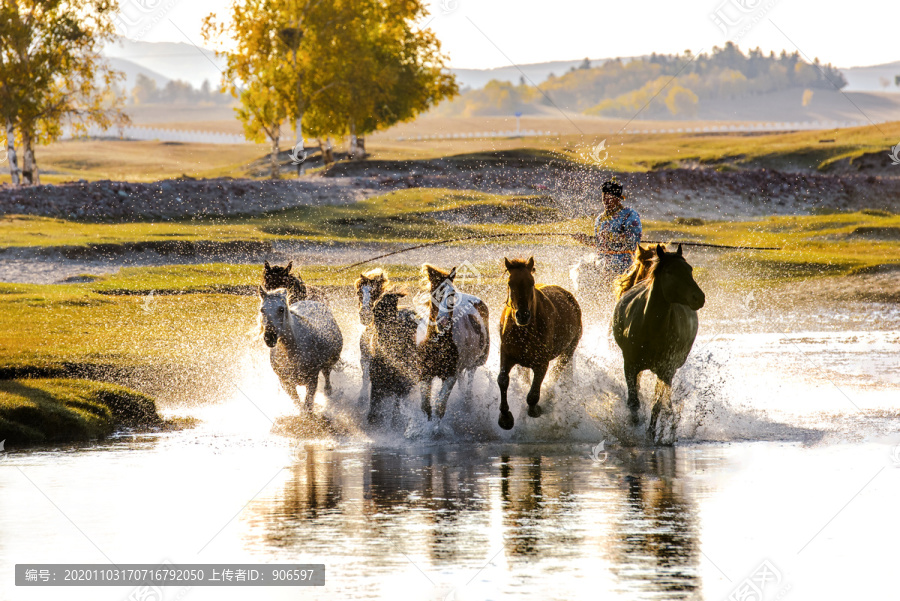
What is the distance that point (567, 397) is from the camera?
527 inches

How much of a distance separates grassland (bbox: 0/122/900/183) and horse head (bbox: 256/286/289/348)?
137 ft

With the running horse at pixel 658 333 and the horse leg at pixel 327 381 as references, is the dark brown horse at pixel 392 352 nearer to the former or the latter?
the horse leg at pixel 327 381

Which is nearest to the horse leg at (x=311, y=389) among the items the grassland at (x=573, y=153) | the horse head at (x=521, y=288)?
the horse head at (x=521, y=288)

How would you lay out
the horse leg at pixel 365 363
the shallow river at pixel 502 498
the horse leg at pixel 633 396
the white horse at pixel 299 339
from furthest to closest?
the horse leg at pixel 365 363 < the white horse at pixel 299 339 < the horse leg at pixel 633 396 < the shallow river at pixel 502 498

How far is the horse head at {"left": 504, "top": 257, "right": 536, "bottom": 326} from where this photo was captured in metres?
11.3

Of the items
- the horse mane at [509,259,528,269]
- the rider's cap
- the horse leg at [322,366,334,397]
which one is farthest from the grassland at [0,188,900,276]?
the horse mane at [509,259,528,269]

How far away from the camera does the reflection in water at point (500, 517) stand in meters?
7.56

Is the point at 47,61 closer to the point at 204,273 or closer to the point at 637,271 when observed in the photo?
the point at 204,273

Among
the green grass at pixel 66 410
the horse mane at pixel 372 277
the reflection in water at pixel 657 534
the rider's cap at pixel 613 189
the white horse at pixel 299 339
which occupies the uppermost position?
the rider's cap at pixel 613 189

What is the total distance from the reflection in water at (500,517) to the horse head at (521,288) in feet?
4.83

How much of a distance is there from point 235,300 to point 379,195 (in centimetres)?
2140

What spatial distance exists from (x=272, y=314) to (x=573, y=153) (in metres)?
48.8

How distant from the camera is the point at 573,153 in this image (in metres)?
59.7

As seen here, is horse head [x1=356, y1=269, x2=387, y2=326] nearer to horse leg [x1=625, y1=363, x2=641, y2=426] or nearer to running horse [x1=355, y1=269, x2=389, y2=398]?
running horse [x1=355, y1=269, x2=389, y2=398]
